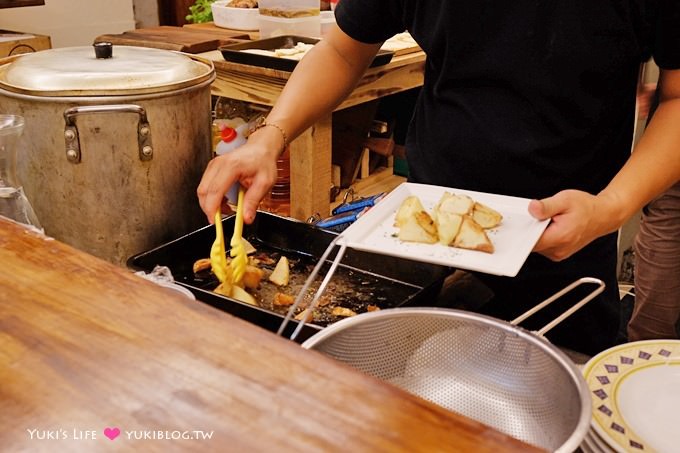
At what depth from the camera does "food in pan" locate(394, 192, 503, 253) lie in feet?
3.75

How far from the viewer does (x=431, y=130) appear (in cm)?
161

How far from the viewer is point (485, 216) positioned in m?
1.22

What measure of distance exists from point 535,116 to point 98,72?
859 mm

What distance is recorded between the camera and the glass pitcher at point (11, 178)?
1.17 meters

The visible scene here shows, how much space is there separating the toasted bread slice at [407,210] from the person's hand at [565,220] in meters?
0.19

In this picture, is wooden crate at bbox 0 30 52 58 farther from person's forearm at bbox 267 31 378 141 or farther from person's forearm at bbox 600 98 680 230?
person's forearm at bbox 600 98 680 230

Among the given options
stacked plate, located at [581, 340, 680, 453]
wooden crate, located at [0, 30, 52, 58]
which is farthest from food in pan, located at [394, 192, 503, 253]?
wooden crate, located at [0, 30, 52, 58]

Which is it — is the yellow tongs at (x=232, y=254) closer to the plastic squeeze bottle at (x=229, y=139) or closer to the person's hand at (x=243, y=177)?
A: the person's hand at (x=243, y=177)

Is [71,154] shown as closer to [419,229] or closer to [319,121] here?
[419,229]

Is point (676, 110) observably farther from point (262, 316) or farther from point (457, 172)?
point (262, 316)

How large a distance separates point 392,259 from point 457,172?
0.82ft

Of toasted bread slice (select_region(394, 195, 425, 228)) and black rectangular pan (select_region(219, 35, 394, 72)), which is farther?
black rectangular pan (select_region(219, 35, 394, 72))

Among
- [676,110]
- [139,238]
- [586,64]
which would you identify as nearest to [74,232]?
[139,238]

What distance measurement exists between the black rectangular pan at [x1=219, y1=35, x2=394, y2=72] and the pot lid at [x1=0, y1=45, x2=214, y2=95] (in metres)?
1.15
